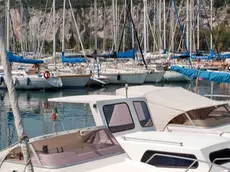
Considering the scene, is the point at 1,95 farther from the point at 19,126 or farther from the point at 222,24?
the point at 222,24

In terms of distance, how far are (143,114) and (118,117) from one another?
0.66 m

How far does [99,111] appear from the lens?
9.98 m

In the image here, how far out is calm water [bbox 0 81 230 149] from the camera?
16031 mm

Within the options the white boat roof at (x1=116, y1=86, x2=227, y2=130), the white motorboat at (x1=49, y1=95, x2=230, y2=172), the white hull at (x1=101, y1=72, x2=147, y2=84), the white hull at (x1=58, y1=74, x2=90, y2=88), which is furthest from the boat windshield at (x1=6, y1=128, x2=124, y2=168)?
the white hull at (x1=101, y1=72, x2=147, y2=84)

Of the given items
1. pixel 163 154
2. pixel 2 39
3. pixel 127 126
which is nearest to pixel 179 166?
pixel 163 154

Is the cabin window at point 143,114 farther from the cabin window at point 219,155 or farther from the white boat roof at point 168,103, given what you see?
the cabin window at point 219,155

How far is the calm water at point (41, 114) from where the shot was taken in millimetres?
16031

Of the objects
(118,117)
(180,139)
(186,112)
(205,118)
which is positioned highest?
(118,117)

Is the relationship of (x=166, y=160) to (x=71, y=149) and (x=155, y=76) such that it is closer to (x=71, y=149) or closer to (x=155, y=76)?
(x=71, y=149)

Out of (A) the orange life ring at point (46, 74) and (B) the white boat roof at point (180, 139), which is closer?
(B) the white boat roof at point (180, 139)

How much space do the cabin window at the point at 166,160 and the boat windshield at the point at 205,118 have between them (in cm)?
311

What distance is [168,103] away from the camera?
1191cm

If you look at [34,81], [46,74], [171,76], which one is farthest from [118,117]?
[171,76]

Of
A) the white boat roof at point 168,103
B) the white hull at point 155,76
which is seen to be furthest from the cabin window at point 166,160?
the white hull at point 155,76
